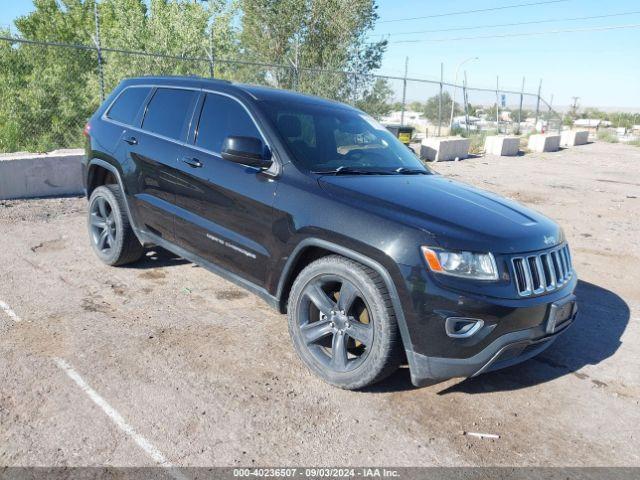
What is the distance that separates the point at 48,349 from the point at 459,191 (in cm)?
301

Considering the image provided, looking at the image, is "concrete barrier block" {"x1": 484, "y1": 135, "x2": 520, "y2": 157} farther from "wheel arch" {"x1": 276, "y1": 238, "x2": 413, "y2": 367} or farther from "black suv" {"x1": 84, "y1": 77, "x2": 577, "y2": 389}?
"wheel arch" {"x1": 276, "y1": 238, "x2": 413, "y2": 367}

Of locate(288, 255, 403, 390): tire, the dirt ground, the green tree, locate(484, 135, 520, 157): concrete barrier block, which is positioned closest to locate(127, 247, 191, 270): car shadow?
the dirt ground

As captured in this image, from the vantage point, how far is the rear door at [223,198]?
12.4 feet

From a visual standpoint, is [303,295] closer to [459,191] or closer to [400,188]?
[400,188]

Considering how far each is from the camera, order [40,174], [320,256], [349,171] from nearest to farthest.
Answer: [320,256]
[349,171]
[40,174]

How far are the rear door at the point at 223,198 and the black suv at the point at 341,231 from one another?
11mm

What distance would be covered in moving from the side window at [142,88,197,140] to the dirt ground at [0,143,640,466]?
139 centimetres

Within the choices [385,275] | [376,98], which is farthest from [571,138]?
[385,275]

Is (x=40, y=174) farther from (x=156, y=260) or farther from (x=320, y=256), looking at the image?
(x=320, y=256)

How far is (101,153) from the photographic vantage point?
209 inches

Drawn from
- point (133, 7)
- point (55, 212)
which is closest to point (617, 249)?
point (55, 212)

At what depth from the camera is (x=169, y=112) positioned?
4715mm

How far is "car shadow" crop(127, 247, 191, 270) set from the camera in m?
5.52

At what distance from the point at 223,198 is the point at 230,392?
1.40 metres
